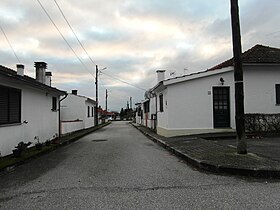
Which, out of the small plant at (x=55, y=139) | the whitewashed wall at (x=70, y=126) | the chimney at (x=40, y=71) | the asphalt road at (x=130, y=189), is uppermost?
the chimney at (x=40, y=71)

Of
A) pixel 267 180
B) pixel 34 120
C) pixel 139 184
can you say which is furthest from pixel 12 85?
pixel 267 180

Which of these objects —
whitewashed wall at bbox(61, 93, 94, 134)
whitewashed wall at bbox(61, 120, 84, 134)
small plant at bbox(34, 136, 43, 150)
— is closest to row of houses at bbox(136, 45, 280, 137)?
small plant at bbox(34, 136, 43, 150)

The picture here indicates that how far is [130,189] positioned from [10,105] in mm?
7656

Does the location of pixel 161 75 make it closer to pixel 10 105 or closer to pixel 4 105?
pixel 10 105

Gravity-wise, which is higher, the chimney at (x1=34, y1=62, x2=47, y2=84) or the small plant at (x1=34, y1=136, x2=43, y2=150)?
the chimney at (x1=34, y1=62, x2=47, y2=84)

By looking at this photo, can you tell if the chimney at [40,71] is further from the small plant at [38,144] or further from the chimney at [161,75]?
the chimney at [161,75]

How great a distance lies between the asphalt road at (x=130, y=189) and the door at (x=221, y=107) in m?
9.28

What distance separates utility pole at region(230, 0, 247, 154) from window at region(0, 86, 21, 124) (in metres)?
8.27

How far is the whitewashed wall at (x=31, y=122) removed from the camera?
1163 centimetres

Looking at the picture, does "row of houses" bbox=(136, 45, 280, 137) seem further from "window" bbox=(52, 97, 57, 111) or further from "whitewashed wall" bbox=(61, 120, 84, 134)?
"whitewashed wall" bbox=(61, 120, 84, 134)

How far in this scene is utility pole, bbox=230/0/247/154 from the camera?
9.83m

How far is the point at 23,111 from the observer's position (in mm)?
13672

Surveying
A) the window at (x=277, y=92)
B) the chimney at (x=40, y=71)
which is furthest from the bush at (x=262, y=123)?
the chimney at (x=40, y=71)

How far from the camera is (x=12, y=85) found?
1216 cm
